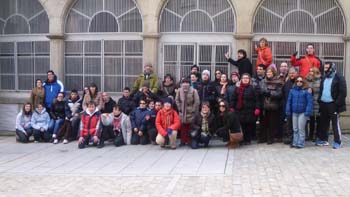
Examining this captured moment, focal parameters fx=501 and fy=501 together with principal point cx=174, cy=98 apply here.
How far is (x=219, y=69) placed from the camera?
45.9 feet

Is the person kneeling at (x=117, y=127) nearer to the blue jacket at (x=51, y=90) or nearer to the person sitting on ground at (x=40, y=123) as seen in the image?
the person sitting on ground at (x=40, y=123)

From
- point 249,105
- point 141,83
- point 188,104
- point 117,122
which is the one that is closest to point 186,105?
point 188,104

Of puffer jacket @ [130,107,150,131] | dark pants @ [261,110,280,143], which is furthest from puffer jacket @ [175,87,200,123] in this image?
dark pants @ [261,110,280,143]

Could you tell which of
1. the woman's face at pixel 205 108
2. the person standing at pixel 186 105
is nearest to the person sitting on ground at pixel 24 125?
the person standing at pixel 186 105

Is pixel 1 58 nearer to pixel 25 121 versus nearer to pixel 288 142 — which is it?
pixel 25 121

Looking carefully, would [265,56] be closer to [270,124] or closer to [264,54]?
[264,54]

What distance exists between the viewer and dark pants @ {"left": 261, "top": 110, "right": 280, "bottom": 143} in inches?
461

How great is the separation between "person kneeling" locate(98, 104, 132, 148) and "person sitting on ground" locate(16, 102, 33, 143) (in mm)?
2173

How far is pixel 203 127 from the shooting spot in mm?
11531

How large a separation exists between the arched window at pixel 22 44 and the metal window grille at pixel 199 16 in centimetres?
388

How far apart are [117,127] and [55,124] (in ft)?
5.77

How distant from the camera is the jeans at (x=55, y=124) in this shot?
42.0 feet

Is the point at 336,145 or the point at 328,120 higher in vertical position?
the point at 328,120

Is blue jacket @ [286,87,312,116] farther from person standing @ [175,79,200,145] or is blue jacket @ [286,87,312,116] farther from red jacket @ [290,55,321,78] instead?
person standing @ [175,79,200,145]
